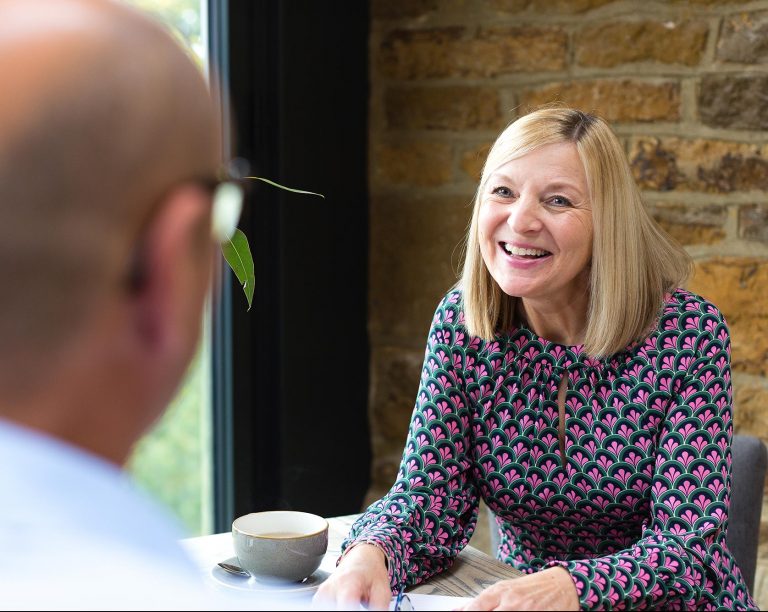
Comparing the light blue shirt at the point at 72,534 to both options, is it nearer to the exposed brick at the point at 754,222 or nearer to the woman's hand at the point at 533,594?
the woman's hand at the point at 533,594

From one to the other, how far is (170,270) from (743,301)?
2.18 metres

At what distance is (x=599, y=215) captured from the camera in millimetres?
1757

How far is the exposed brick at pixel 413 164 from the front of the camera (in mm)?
2832

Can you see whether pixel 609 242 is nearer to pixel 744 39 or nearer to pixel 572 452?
pixel 572 452

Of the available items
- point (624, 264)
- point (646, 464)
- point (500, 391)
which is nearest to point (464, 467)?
point (500, 391)

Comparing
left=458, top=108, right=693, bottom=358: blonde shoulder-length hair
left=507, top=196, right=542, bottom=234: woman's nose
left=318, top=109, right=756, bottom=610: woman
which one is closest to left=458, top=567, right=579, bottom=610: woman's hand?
left=318, top=109, right=756, bottom=610: woman

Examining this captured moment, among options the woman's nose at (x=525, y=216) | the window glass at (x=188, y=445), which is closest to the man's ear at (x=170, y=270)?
the woman's nose at (x=525, y=216)

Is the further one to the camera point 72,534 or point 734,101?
point 734,101

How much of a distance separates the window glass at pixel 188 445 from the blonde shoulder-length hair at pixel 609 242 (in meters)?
1.06

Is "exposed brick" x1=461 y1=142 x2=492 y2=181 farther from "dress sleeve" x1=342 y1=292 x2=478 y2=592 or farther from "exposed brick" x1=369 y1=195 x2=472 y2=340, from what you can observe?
"dress sleeve" x1=342 y1=292 x2=478 y2=592

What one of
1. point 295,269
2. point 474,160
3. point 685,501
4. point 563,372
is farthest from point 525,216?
point 295,269

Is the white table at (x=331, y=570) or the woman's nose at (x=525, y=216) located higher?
the woman's nose at (x=525, y=216)

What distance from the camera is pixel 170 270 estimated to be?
46 centimetres

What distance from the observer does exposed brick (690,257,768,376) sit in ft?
7.95
